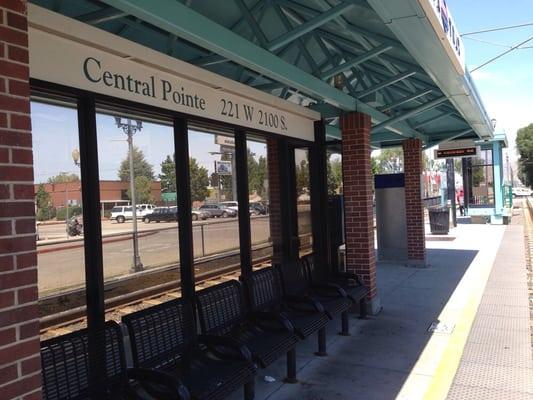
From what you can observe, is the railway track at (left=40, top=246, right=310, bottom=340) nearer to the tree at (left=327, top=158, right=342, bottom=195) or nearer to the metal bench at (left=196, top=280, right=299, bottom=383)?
the metal bench at (left=196, top=280, right=299, bottom=383)

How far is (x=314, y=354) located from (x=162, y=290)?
1722 millimetres

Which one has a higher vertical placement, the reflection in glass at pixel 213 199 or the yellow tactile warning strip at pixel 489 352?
the reflection in glass at pixel 213 199

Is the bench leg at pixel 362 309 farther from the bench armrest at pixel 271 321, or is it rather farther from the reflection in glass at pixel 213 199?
the bench armrest at pixel 271 321

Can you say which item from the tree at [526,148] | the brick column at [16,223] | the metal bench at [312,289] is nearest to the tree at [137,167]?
the metal bench at [312,289]

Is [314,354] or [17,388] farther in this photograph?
[314,354]

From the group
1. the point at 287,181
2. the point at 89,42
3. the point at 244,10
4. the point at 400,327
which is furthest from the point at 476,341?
the point at 89,42

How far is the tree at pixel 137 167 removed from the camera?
4180mm

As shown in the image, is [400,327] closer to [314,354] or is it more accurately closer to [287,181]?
[314,354]

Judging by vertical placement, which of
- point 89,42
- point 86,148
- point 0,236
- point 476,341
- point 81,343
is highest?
point 89,42

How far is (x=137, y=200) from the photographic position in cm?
434

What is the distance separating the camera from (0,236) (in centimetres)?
204

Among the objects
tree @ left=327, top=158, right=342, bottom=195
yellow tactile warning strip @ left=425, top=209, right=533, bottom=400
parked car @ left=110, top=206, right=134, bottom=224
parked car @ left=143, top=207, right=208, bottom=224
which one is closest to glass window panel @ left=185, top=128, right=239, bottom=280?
parked car @ left=143, top=207, right=208, bottom=224

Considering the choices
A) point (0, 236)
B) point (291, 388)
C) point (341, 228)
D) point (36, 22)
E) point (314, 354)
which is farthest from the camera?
point (341, 228)

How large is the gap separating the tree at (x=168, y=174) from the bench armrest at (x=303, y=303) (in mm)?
1656
